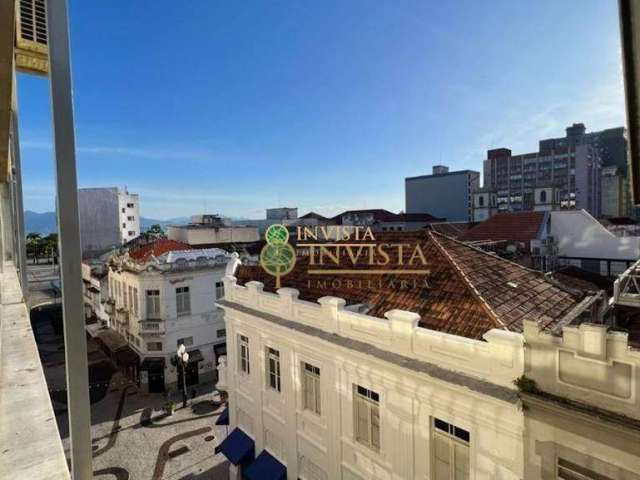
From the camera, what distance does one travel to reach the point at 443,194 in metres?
78.9

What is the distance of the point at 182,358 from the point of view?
61.8 feet

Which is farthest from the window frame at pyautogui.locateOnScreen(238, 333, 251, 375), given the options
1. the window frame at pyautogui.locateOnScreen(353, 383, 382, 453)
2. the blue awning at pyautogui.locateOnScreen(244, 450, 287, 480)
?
the window frame at pyautogui.locateOnScreen(353, 383, 382, 453)

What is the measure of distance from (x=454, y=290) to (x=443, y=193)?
74.5m

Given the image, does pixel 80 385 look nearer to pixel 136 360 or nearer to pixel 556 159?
pixel 136 360

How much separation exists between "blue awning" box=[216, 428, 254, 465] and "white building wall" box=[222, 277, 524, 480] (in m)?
0.35

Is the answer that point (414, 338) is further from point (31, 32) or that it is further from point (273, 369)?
point (31, 32)

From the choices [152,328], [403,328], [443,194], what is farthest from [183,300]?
[443,194]

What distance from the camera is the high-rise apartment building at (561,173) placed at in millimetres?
76188

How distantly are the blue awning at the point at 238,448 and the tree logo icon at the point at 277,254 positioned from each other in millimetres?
5916

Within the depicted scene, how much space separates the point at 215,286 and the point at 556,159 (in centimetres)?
8418

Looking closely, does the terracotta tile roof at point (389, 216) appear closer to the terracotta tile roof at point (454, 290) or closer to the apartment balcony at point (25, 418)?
the terracotta tile roof at point (454, 290)

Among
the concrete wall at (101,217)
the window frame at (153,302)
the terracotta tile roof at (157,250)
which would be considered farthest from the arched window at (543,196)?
the concrete wall at (101,217)

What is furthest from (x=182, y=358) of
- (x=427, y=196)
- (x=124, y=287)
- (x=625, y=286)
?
(x=427, y=196)
